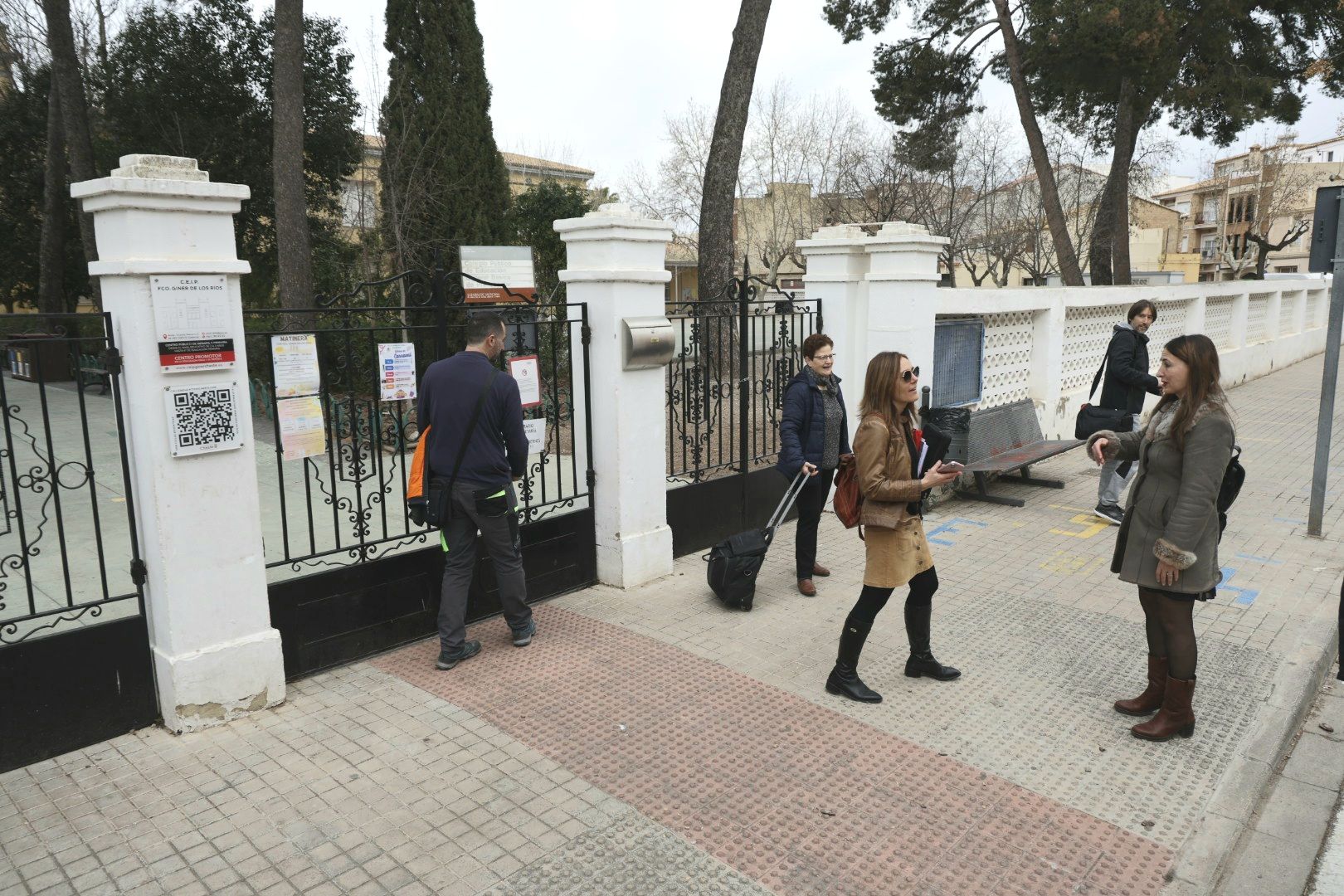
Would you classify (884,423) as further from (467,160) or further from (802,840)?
(467,160)

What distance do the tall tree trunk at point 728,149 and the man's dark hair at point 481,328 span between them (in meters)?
7.78

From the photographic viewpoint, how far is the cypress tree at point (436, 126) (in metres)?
17.0

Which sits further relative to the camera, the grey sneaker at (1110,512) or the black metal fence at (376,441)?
the grey sneaker at (1110,512)

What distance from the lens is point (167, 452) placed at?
4195 millimetres

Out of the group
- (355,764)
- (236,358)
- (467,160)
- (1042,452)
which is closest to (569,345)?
(236,358)

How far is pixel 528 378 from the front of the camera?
609 centimetres

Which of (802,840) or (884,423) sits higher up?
(884,423)

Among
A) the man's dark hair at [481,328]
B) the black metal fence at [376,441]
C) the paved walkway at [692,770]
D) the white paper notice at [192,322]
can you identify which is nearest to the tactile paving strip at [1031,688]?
the paved walkway at [692,770]

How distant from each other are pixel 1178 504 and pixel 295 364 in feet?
14.4

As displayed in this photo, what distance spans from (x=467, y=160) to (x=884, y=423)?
1509 cm

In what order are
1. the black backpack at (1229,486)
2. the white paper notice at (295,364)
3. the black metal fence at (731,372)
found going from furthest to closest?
the black metal fence at (731,372), the white paper notice at (295,364), the black backpack at (1229,486)

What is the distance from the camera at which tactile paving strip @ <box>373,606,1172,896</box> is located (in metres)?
3.40

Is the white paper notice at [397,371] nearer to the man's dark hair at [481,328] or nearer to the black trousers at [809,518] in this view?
the man's dark hair at [481,328]

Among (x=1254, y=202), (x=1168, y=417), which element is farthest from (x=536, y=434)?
(x=1254, y=202)
